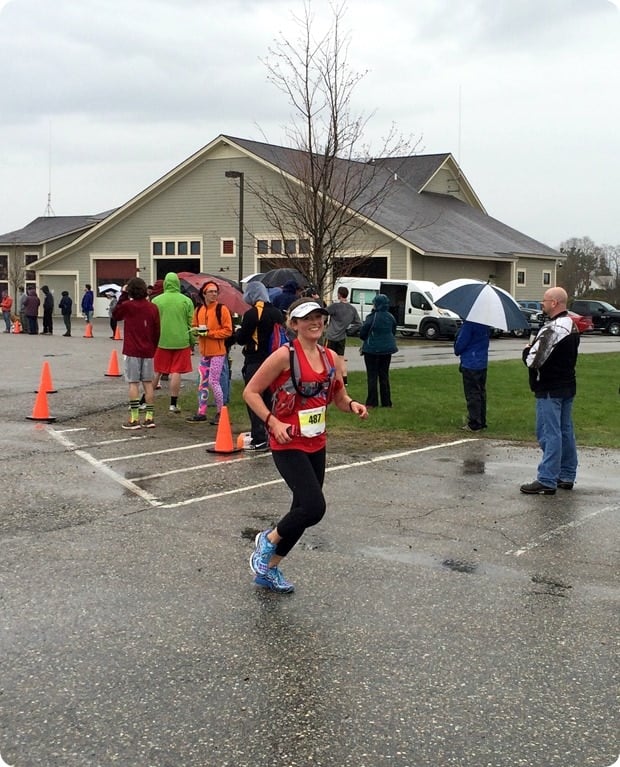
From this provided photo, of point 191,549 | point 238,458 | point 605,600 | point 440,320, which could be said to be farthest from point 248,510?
point 440,320

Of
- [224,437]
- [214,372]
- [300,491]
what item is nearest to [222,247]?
[214,372]

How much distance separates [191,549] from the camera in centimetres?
662

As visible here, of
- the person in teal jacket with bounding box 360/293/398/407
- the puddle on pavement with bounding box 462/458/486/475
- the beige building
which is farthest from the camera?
the beige building

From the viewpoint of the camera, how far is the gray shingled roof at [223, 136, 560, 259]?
132ft

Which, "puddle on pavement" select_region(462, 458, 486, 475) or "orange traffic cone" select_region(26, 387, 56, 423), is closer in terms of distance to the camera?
"puddle on pavement" select_region(462, 458, 486, 475)

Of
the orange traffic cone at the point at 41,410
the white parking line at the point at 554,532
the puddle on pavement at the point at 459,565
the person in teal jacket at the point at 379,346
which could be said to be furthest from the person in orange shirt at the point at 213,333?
the puddle on pavement at the point at 459,565

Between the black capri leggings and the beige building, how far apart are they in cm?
3132

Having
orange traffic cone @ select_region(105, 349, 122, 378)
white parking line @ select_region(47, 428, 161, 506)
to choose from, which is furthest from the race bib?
orange traffic cone @ select_region(105, 349, 122, 378)

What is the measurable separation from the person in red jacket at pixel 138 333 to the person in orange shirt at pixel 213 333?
0.58 meters

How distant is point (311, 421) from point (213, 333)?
6.38m

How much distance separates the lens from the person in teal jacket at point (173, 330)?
41.6 feet

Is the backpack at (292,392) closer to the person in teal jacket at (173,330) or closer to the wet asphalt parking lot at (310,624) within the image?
the wet asphalt parking lot at (310,624)

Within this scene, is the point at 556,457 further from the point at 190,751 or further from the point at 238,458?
the point at 190,751

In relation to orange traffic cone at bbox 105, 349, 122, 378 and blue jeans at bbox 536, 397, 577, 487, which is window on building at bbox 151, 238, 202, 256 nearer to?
orange traffic cone at bbox 105, 349, 122, 378
